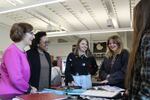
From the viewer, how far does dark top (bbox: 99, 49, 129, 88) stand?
2.49m

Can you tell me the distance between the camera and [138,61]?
35.7 inches

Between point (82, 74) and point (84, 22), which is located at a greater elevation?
point (84, 22)

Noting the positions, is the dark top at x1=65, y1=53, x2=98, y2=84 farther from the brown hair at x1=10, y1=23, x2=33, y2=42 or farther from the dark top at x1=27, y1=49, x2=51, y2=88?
the brown hair at x1=10, y1=23, x2=33, y2=42

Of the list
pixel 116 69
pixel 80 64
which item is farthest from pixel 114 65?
pixel 80 64

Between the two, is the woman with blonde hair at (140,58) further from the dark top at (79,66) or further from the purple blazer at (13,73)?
the dark top at (79,66)

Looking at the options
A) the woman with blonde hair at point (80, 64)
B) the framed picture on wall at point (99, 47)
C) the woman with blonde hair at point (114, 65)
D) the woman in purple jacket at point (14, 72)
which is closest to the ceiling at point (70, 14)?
the framed picture on wall at point (99, 47)

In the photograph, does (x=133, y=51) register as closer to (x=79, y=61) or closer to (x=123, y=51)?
(x=123, y=51)

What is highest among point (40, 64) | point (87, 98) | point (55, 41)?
point (55, 41)

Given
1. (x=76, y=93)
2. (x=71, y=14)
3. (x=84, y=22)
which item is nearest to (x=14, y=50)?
(x=76, y=93)

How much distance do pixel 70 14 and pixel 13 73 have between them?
16.6 ft

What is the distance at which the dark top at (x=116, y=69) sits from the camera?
249 cm

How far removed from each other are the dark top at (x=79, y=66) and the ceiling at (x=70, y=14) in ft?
5.63

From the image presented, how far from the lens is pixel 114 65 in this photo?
2.59 metres

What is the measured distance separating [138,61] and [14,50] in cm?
115
